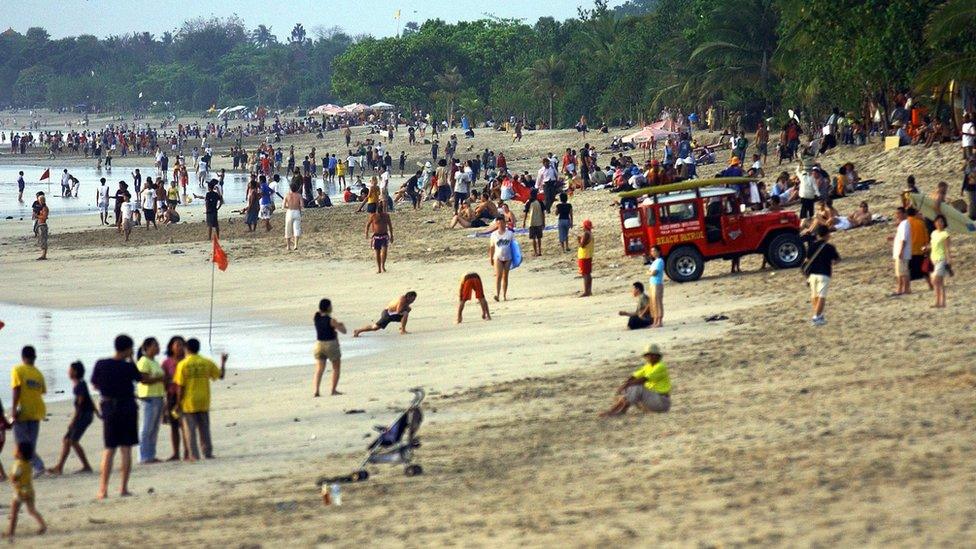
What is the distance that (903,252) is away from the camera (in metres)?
19.0

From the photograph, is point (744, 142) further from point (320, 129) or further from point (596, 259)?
point (320, 129)

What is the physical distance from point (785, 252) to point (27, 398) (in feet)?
43.8

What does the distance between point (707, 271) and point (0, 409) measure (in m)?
13.7

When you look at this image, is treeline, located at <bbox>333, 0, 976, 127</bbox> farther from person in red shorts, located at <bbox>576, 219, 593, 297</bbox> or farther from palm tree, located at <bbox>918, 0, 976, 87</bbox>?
person in red shorts, located at <bbox>576, 219, 593, 297</bbox>

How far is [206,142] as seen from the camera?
103062 mm

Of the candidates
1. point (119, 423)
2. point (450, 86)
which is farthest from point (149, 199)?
point (450, 86)

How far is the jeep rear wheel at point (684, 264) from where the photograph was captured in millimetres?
23375

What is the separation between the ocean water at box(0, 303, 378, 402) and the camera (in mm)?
19266

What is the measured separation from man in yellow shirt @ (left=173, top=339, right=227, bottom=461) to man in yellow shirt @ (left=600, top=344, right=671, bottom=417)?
3.52 metres

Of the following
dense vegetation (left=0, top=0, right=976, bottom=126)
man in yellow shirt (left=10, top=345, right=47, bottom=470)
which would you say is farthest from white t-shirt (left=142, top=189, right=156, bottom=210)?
man in yellow shirt (left=10, top=345, right=47, bottom=470)

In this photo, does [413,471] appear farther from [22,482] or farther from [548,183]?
[548,183]

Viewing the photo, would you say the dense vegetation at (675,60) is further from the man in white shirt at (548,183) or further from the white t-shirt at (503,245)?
the white t-shirt at (503,245)

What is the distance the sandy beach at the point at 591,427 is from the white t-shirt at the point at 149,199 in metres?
11.7

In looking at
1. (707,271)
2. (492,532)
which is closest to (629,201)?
(707,271)
